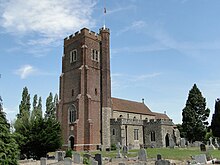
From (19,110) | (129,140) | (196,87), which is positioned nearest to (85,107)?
(129,140)

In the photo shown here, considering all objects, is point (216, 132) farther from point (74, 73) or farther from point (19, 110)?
point (19, 110)

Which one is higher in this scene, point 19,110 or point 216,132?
point 19,110

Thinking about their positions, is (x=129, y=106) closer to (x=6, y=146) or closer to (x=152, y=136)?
(x=152, y=136)

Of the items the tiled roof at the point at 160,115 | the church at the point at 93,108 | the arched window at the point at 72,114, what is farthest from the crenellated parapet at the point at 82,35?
the tiled roof at the point at 160,115

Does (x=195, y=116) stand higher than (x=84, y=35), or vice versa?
(x=84, y=35)

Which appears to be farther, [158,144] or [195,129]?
[195,129]

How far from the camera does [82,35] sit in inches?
1769

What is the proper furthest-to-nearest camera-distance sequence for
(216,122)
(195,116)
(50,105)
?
→ (50,105) → (216,122) → (195,116)

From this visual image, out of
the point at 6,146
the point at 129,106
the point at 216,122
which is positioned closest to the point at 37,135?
the point at 6,146

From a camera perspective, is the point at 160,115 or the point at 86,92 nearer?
the point at 86,92

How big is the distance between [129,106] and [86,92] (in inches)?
551

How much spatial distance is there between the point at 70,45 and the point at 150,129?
66.1 ft

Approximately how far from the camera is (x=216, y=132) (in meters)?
54.5

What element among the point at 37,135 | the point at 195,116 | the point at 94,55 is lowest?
the point at 37,135
